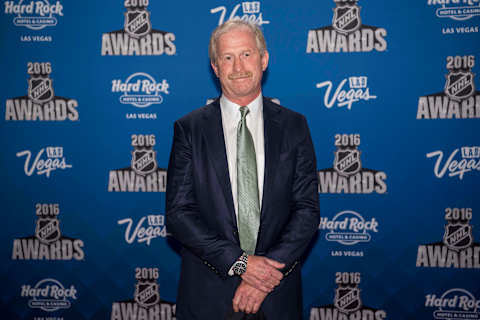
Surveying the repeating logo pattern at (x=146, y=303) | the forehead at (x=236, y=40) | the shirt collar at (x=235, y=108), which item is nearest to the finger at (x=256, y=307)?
the shirt collar at (x=235, y=108)

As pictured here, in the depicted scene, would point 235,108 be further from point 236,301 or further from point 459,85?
point 459,85

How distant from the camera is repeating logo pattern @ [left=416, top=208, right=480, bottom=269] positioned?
287 cm

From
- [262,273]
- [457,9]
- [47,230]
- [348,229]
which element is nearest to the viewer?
[262,273]

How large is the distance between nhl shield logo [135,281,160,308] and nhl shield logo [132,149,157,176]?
985 millimetres

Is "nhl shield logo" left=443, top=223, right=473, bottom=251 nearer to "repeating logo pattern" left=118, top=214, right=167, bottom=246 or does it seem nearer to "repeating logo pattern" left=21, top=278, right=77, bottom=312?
"repeating logo pattern" left=118, top=214, right=167, bottom=246

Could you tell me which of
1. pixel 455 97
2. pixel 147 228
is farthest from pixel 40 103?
pixel 455 97

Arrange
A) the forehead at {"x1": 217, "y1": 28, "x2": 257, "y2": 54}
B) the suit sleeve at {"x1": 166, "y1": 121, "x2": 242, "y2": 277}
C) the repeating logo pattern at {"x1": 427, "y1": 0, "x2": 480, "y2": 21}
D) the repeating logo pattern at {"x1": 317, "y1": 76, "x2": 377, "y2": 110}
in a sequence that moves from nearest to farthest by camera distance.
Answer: the suit sleeve at {"x1": 166, "y1": 121, "x2": 242, "y2": 277}
the forehead at {"x1": 217, "y1": 28, "x2": 257, "y2": 54}
the repeating logo pattern at {"x1": 427, "y1": 0, "x2": 480, "y2": 21}
the repeating logo pattern at {"x1": 317, "y1": 76, "x2": 377, "y2": 110}

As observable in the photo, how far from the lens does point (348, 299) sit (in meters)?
3.02

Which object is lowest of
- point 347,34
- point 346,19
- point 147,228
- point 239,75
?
point 147,228

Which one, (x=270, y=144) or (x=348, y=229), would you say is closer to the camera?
(x=270, y=144)

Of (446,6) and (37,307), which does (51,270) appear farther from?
(446,6)

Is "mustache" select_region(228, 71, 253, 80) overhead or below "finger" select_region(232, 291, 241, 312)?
overhead

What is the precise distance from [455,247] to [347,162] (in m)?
1.13

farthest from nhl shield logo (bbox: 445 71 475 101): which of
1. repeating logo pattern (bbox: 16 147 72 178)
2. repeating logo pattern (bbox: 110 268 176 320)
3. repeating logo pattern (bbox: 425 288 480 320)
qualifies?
repeating logo pattern (bbox: 16 147 72 178)
